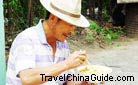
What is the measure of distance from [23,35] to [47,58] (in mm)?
285

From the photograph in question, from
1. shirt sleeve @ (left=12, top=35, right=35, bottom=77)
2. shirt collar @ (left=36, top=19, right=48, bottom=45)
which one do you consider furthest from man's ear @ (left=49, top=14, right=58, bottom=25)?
shirt sleeve @ (left=12, top=35, right=35, bottom=77)

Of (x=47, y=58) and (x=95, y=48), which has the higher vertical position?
(x=47, y=58)

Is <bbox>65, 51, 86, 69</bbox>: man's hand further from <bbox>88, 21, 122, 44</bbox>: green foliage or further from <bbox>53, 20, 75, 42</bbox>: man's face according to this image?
<bbox>88, 21, 122, 44</bbox>: green foliage

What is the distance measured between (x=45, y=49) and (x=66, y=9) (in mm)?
380

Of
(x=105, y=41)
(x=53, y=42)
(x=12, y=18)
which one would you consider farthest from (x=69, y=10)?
(x=105, y=41)

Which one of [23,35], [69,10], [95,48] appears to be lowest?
[95,48]

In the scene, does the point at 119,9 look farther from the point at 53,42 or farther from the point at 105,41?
the point at 53,42

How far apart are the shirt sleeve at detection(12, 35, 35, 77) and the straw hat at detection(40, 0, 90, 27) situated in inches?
12.2

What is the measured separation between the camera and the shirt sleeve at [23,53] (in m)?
2.57

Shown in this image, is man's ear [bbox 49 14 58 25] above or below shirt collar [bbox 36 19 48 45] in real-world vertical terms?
above

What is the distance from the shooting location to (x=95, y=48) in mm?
9391

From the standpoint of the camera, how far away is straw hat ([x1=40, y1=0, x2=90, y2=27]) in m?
2.62

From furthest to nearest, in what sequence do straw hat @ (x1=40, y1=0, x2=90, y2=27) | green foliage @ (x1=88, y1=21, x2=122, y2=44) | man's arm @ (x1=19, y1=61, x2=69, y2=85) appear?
green foliage @ (x1=88, y1=21, x2=122, y2=44) < straw hat @ (x1=40, y1=0, x2=90, y2=27) < man's arm @ (x1=19, y1=61, x2=69, y2=85)

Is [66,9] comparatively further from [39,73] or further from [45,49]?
[39,73]
